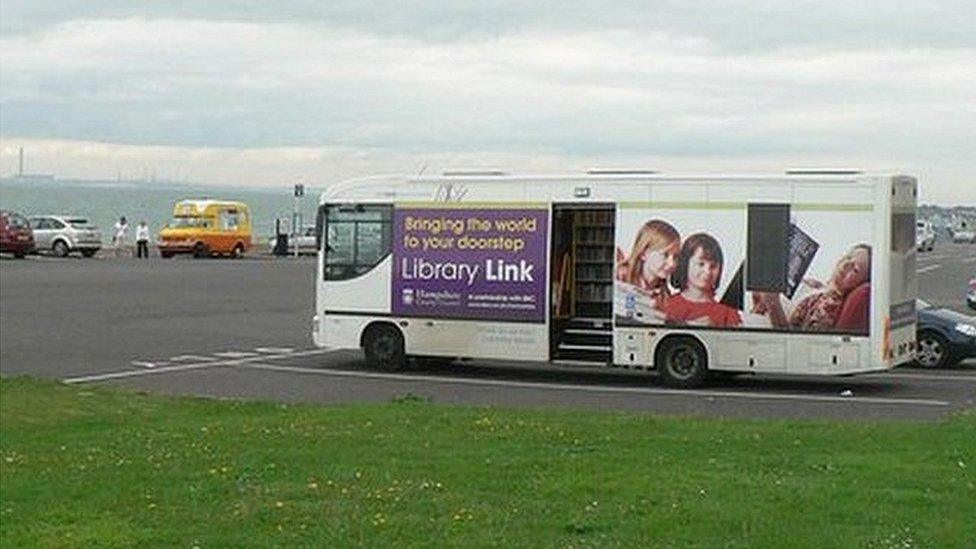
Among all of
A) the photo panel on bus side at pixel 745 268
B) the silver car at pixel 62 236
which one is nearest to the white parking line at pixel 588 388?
the photo panel on bus side at pixel 745 268

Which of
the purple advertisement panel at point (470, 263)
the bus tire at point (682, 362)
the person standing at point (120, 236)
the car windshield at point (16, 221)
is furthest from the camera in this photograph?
the person standing at point (120, 236)

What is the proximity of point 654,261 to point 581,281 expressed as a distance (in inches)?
59.9

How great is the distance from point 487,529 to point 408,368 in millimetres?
16145

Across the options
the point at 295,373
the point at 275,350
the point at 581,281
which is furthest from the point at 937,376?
the point at 275,350

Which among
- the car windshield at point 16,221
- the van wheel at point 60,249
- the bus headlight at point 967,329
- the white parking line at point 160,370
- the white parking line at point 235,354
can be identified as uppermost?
the car windshield at point 16,221

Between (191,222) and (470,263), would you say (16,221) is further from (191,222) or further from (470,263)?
(470,263)

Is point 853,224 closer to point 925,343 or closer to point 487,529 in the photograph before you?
point 925,343

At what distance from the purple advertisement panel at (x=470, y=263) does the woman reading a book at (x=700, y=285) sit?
200 centimetres

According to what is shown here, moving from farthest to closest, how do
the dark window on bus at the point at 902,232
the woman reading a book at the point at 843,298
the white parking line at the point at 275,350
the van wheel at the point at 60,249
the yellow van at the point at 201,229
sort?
the yellow van at the point at 201,229 → the van wheel at the point at 60,249 → the white parking line at the point at 275,350 → the dark window on bus at the point at 902,232 → the woman reading a book at the point at 843,298

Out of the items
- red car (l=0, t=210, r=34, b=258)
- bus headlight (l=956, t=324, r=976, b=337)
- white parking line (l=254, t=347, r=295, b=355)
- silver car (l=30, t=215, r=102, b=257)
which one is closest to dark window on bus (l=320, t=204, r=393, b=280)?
white parking line (l=254, t=347, r=295, b=355)

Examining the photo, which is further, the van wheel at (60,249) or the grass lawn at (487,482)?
the van wheel at (60,249)

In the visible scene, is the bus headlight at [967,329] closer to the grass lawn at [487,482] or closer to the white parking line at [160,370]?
the grass lawn at [487,482]

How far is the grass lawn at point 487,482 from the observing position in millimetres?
9656

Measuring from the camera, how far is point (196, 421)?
1798 cm
